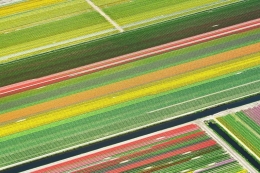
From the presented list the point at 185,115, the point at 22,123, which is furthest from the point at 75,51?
the point at 185,115

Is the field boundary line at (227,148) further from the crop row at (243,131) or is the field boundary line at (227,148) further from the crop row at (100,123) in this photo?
the crop row at (100,123)

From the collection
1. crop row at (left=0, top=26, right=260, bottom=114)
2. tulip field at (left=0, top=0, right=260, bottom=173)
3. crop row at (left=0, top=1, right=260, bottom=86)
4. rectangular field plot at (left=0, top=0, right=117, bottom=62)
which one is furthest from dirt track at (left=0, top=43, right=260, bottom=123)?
rectangular field plot at (left=0, top=0, right=117, bottom=62)

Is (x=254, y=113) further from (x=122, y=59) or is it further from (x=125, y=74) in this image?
(x=122, y=59)

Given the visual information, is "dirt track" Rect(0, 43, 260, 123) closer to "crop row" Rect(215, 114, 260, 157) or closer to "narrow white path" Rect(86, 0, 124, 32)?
"crop row" Rect(215, 114, 260, 157)

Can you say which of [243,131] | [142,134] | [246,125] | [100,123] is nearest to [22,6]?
[100,123]

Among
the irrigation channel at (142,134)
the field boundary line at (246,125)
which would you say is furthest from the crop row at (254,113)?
the irrigation channel at (142,134)
